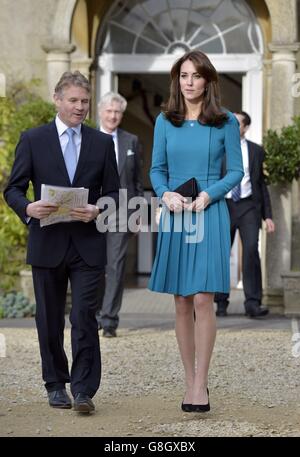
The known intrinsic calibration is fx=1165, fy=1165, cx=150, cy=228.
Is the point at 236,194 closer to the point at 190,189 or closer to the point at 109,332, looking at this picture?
the point at 109,332

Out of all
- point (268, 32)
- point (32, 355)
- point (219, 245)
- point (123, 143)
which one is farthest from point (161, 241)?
point (268, 32)

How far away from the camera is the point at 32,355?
828 centimetres

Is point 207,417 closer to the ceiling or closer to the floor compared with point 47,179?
closer to the floor

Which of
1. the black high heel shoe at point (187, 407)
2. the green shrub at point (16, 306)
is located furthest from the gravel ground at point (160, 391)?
the green shrub at point (16, 306)

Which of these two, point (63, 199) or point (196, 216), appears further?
point (196, 216)

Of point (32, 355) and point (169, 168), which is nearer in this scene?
point (169, 168)

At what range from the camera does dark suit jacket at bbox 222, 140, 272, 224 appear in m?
10.3

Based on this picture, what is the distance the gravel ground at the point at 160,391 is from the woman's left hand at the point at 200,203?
1.09m

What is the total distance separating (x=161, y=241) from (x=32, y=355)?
7.79 feet

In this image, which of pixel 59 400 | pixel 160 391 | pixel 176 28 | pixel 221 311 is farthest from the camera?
pixel 176 28

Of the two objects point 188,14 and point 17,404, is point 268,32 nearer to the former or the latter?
point 188,14

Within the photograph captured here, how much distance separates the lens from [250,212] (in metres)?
10.3

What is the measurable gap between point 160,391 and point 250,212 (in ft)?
12.0

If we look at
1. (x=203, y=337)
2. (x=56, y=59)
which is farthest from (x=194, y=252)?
(x=56, y=59)
